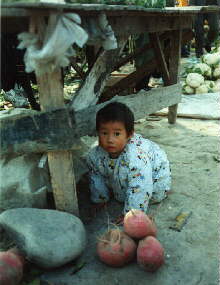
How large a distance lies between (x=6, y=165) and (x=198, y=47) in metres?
8.83

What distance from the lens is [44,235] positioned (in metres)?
2.21

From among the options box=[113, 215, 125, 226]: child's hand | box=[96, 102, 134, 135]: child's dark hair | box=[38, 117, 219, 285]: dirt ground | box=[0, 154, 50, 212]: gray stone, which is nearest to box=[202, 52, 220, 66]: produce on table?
box=[38, 117, 219, 285]: dirt ground

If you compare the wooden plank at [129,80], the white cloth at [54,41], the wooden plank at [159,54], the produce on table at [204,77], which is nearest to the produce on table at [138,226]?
the white cloth at [54,41]

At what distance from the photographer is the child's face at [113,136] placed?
2688mm

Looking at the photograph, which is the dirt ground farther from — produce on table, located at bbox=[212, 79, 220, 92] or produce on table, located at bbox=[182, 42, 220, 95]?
produce on table, located at bbox=[212, 79, 220, 92]

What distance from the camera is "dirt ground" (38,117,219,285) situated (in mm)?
2172

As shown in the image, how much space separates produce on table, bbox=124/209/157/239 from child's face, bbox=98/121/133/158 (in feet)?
2.05

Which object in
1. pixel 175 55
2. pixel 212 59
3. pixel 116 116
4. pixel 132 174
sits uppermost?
pixel 175 55

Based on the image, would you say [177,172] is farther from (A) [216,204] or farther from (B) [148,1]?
(B) [148,1]

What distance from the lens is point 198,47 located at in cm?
1011

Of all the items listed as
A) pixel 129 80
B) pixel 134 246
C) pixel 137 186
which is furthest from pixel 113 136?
pixel 129 80

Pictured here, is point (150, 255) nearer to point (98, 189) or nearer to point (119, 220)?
point (119, 220)

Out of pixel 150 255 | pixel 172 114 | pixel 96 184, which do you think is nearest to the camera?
pixel 150 255

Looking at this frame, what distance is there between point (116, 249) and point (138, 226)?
21 centimetres
